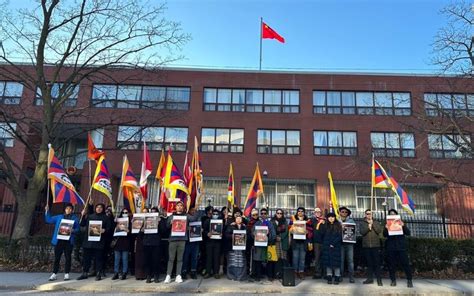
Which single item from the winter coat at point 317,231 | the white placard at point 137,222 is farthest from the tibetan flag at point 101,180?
the winter coat at point 317,231

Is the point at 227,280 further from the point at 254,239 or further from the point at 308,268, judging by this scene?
the point at 308,268

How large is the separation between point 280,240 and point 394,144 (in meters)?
21.2

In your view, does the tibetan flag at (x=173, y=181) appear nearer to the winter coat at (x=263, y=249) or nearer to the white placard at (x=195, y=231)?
the white placard at (x=195, y=231)

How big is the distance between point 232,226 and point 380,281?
4345mm

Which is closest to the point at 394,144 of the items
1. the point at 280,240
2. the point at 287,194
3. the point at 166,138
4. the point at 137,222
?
the point at 287,194

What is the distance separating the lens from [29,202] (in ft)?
46.1

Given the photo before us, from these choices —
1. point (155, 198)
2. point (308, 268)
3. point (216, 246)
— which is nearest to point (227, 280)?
point (216, 246)

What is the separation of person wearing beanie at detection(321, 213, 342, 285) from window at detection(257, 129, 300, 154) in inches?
715

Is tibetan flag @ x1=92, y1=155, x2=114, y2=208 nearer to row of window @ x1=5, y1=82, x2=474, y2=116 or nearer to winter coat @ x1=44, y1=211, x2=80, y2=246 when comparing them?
winter coat @ x1=44, y1=211, x2=80, y2=246

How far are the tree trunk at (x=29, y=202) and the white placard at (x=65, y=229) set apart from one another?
3991mm

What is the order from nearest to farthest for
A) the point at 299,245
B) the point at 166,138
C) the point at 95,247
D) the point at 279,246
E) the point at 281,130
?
the point at 95,247 → the point at 279,246 → the point at 299,245 → the point at 166,138 → the point at 281,130

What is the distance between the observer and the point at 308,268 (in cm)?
1189

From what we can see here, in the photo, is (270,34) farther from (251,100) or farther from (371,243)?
(371,243)

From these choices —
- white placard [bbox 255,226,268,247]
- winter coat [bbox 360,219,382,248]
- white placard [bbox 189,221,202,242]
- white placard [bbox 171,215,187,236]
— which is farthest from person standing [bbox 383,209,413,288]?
white placard [bbox 171,215,187,236]
